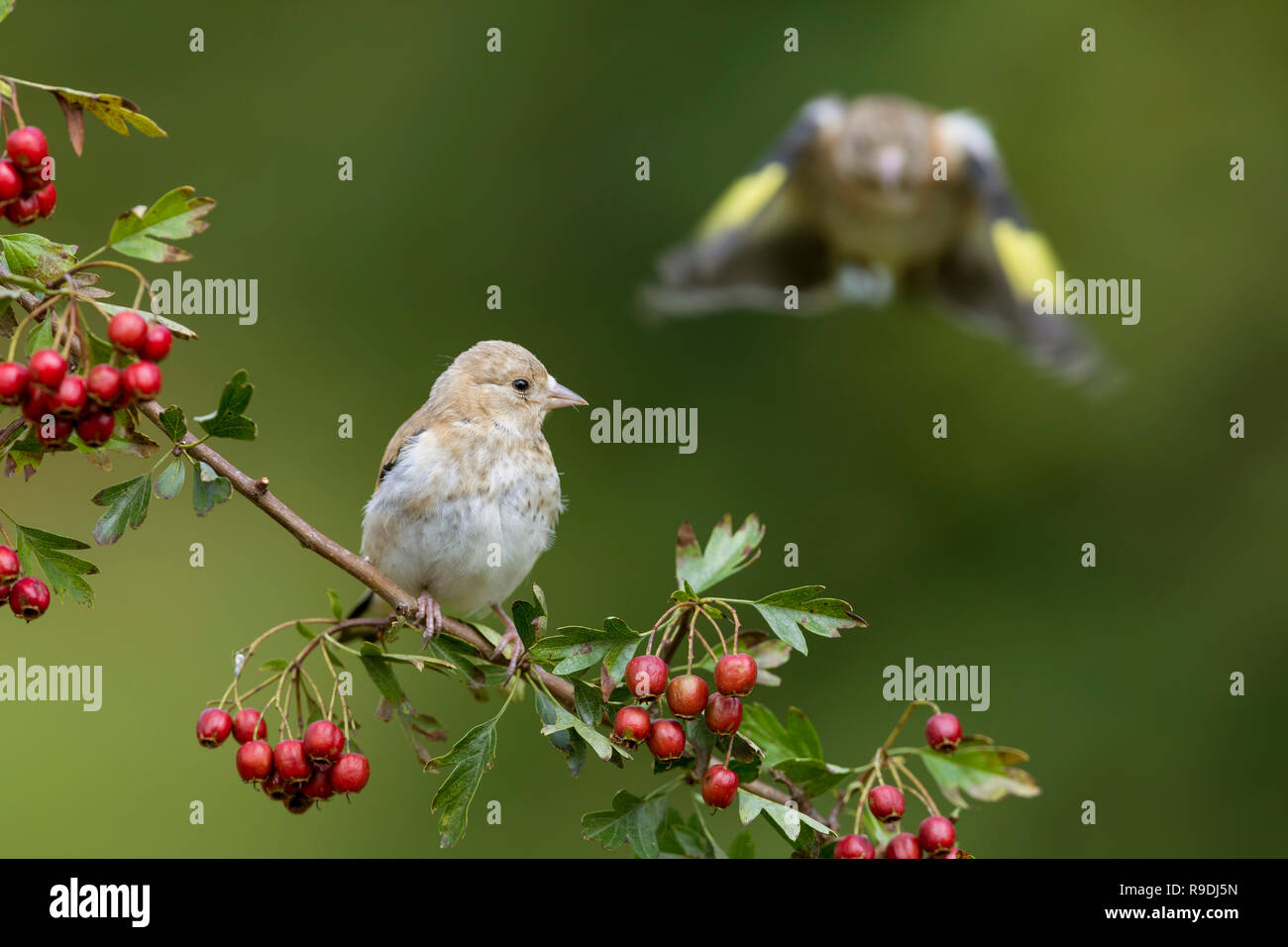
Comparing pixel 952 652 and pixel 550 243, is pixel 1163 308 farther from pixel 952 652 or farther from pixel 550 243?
pixel 550 243

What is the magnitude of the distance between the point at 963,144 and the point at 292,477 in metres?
3.14

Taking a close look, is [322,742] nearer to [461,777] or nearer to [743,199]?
[461,777]

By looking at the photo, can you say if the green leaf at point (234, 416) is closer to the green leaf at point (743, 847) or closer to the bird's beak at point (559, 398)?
the green leaf at point (743, 847)

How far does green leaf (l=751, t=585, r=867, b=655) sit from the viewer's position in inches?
67.5

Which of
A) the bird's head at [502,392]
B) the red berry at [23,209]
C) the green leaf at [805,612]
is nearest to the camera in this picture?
the red berry at [23,209]

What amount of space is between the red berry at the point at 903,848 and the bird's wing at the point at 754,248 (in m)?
3.73

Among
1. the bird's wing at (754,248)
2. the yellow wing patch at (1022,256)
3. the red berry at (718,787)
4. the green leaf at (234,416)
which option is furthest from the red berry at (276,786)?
the yellow wing patch at (1022,256)

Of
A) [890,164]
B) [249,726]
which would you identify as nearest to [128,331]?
[249,726]

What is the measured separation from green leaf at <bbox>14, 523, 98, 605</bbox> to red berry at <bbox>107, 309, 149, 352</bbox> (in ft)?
1.38

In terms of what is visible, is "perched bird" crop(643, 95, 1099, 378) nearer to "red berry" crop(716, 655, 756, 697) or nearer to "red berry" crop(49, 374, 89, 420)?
"red berry" crop(716, 655, 756, 697)

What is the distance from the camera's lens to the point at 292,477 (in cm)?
524

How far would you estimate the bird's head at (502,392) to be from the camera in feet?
9.16

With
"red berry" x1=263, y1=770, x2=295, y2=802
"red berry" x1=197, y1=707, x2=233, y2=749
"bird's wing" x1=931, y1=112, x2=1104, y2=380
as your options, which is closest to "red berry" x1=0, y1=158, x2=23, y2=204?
"red berry" x1=197, y1=707, x2=233, y2=749

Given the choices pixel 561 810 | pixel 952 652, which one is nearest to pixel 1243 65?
pixel 952 652
